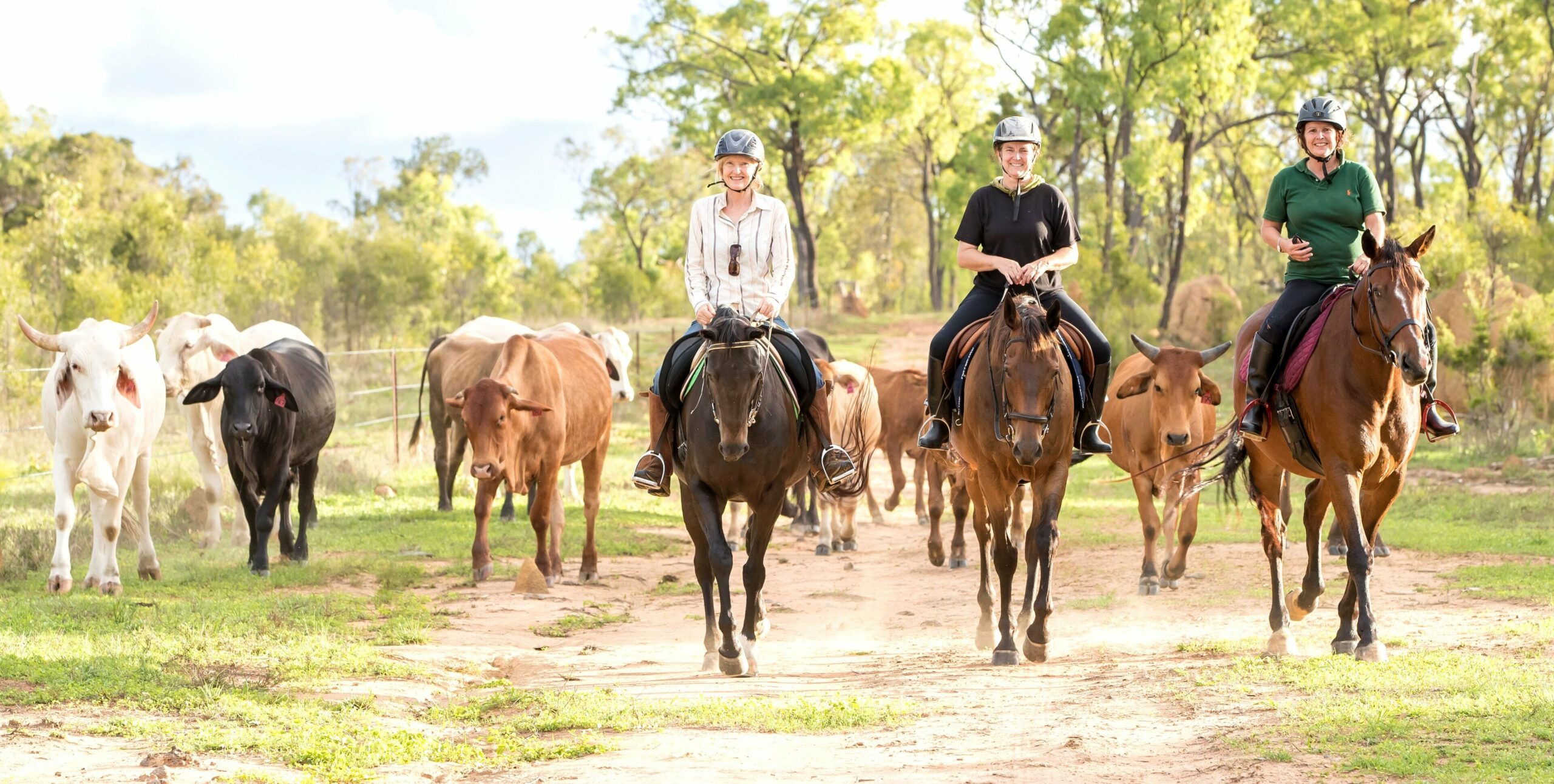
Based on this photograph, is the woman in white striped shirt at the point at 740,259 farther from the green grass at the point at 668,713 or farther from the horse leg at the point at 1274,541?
the horse leg at the point at 1274,541

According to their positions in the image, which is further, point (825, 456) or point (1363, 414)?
point (825, 456)

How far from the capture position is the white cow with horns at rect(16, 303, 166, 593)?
35.1ft

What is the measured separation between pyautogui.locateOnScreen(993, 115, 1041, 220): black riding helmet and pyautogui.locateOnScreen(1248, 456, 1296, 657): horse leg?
2733 mm

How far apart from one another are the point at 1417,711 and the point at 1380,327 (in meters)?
2.47

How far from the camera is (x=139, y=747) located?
6332mm

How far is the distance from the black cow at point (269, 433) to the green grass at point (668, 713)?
5.49 m

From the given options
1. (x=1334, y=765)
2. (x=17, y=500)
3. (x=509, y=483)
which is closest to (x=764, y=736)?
(x=1334, y=765)

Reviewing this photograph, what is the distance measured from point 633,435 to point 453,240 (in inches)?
1265

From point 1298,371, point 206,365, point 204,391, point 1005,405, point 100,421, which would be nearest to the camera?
point 1005,405

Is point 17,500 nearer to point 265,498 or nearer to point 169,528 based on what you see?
point 169,528

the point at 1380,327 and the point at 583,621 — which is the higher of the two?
the point at 1380,327

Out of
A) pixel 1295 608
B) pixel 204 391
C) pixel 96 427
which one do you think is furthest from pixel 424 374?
pixel 1295 608

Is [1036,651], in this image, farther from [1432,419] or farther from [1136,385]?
[1136,385]

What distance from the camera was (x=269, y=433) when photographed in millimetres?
12742
